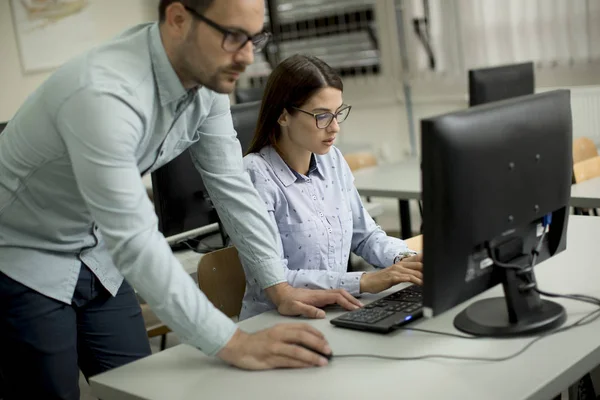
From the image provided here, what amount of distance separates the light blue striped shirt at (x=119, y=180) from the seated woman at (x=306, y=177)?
232mm

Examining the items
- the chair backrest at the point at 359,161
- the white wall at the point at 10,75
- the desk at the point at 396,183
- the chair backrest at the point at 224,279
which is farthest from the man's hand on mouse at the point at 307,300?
the white wall at the point at 10,75

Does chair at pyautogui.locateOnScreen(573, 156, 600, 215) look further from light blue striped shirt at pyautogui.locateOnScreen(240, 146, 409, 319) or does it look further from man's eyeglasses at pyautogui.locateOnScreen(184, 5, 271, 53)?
man's eyeglasses at pyautogui.locateOnScreen(184, 5, 271, 53)

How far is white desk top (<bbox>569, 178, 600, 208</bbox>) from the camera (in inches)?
102

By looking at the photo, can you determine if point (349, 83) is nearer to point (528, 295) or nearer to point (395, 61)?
point (395, 61)

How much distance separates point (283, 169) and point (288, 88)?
0.21 metres

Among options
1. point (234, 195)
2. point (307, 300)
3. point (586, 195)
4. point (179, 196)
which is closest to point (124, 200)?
point (234, 195)

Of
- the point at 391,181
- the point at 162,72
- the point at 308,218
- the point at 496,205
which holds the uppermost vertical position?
the point at 162,72

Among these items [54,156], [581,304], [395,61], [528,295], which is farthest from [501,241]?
[395,61]

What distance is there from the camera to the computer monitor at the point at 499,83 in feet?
10.6

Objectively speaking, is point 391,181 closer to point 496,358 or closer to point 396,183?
point 396,183

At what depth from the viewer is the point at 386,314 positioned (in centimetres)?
152

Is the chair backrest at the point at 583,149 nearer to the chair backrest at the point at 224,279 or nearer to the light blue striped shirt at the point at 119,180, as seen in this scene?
the chair backrest at the point at 224,279

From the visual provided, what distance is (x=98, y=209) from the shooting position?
1.23 m

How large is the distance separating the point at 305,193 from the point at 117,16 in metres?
4.15
